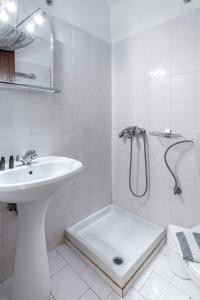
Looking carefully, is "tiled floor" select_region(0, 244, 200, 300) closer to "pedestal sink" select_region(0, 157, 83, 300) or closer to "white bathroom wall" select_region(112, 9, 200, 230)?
"pedestal sink" select_region(0, 157, 83, 300)

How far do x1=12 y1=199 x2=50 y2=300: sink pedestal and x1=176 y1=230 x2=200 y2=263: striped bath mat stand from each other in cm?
86

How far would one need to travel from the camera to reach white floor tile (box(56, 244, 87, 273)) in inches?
57.0

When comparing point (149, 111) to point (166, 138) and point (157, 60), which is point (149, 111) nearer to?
point (166, 138)

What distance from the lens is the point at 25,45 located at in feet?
4.28

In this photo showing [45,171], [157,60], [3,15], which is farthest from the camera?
[157,60]

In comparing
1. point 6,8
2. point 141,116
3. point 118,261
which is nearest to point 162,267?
point 118,261

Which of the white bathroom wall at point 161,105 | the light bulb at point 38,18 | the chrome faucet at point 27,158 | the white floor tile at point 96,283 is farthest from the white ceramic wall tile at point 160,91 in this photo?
the white floor tile at point 96,283

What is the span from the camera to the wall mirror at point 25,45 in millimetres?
1203

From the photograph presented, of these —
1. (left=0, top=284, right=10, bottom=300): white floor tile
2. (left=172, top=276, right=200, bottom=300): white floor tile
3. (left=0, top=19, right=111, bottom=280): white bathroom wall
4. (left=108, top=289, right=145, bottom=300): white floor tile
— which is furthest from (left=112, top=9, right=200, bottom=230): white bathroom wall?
(left=0, top=284, right=10, bottom=300): white floor tile

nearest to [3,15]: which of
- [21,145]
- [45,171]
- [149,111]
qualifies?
[21,145]

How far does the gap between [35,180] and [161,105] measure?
1.25 m

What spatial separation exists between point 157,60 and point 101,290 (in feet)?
6.25

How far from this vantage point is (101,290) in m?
1.26

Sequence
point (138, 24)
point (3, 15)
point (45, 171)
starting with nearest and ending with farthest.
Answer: point (3, 15)
point (45, 171)
point (138, 24)
